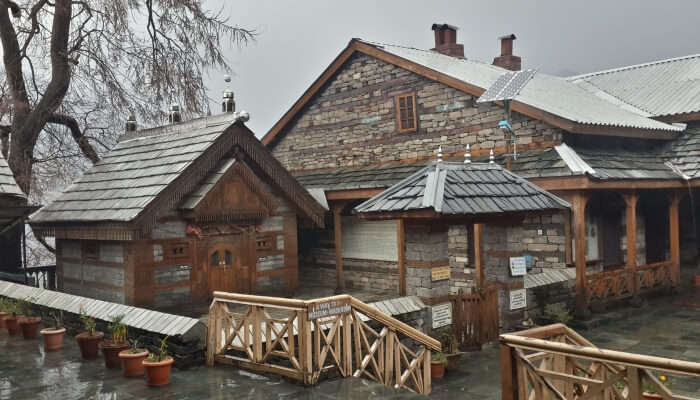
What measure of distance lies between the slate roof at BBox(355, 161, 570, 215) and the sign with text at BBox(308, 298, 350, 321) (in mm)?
2290

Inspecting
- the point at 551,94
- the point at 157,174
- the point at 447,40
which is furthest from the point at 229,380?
the point at 447,40

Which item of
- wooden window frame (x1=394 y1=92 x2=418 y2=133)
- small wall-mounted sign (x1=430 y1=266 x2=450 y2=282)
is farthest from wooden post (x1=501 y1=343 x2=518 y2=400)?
wooden window frame (x1=394 y1=92 x2=418 y2=133)

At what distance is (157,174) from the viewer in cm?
1164

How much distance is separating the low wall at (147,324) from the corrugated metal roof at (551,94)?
9.28m

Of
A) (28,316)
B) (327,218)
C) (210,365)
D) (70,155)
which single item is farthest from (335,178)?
(210,365)

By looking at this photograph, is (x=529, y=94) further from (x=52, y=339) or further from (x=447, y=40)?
(x=52, y=339)

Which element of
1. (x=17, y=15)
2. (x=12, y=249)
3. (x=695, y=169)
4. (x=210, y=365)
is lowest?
(x=210, y=365)

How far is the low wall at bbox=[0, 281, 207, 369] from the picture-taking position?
8.24 meters

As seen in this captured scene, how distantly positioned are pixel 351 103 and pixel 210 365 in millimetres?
11921

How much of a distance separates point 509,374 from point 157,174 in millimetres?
8397

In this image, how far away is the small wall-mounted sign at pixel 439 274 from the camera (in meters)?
9.80

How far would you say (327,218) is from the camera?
58.3 ft

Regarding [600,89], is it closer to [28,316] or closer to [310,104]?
[310,104]

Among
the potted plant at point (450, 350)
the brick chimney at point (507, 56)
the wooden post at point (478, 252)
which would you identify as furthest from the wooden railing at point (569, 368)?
the brick chimney at point (507, 56)
